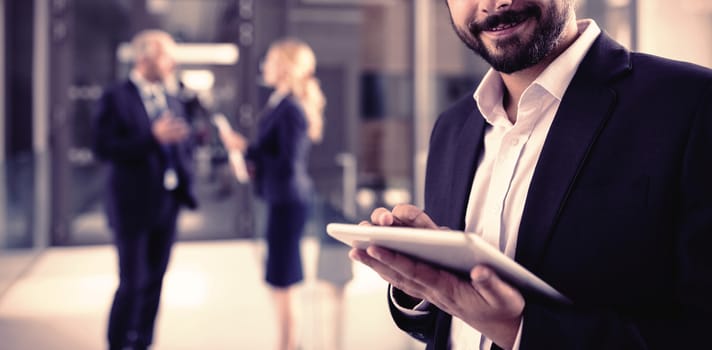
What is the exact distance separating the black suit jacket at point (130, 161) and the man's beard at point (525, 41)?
2.53 meters

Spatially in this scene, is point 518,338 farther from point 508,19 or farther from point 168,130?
point 168,130

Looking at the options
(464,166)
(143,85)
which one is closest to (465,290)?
(464,166)

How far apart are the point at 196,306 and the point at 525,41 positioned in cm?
402

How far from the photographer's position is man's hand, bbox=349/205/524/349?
784 mm

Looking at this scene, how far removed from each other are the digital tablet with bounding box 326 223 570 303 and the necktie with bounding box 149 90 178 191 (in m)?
2.63

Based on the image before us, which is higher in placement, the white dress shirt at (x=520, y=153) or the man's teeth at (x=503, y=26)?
the man's teeth at (x=503, y=26)

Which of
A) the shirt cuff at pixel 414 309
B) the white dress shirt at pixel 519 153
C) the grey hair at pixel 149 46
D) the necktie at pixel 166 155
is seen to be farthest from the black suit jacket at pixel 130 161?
the white dress shirt at pixel 519 153

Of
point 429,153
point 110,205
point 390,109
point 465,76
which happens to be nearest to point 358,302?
point 110,205

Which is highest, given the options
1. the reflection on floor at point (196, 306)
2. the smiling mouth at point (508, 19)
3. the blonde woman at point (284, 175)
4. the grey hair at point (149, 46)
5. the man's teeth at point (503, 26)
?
the grey hair at point (149, 46)

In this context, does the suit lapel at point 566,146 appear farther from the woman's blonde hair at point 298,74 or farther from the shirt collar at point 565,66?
the woman's blonde hair at point 298,74

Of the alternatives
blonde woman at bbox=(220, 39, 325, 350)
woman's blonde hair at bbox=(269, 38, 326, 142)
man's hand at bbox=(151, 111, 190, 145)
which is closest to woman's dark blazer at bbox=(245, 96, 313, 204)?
blonde woman at bbox=(220, 39, 325, 350)

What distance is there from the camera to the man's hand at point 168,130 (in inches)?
125

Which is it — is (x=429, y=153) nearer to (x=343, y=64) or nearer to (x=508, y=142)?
(x=508, y=142)

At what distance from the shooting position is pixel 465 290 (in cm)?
82
